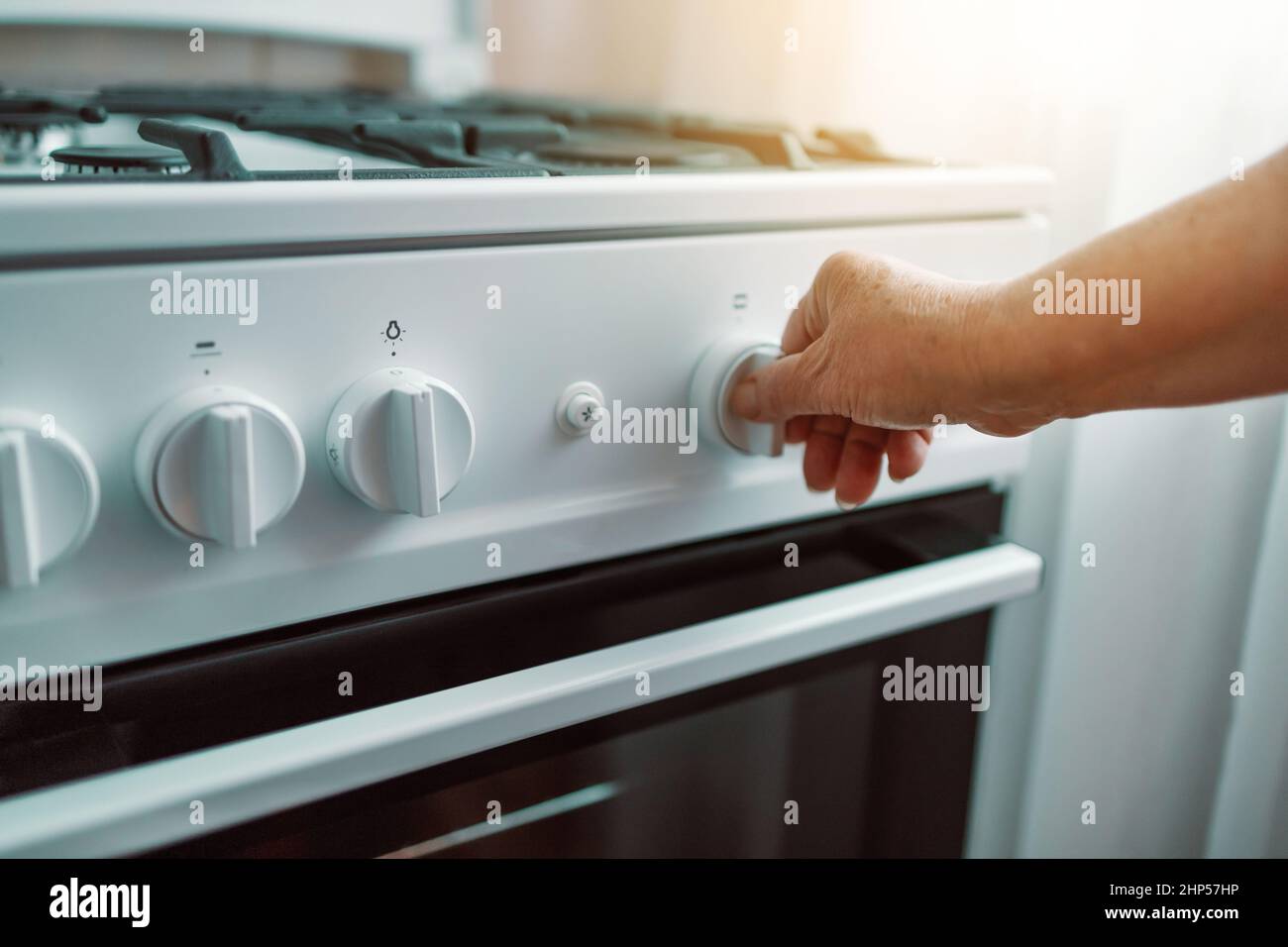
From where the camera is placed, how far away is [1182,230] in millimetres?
388

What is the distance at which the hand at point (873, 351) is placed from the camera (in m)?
0.44

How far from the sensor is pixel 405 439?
0.40m

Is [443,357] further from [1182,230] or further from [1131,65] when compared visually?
[1131,65]

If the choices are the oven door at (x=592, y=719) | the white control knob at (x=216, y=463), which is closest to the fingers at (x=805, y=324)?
the oven door at (x=592, y=719)

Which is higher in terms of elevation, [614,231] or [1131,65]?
[1131,65]

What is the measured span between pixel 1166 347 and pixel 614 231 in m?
0.23

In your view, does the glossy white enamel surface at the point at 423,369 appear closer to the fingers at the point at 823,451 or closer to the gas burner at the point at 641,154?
the fingers at the point at 823,451

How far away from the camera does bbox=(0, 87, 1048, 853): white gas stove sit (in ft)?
1.19

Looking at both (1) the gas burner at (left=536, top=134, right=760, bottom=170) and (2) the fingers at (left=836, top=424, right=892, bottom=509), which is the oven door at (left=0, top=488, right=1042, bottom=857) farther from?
(1) the gas burner at (left=536, top=134, right=760, bottom=170)

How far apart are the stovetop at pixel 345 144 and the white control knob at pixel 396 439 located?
0.09 m

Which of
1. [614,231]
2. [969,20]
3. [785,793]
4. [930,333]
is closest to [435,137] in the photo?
[614,231]

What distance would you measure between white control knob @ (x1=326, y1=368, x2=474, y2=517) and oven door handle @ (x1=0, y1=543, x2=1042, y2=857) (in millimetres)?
94

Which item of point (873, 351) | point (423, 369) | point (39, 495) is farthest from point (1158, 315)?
point (39, 495)
